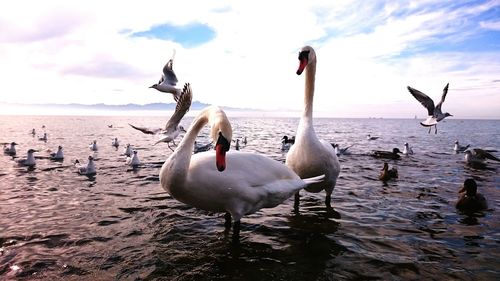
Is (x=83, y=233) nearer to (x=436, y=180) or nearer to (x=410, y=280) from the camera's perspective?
(x=410, y=280)

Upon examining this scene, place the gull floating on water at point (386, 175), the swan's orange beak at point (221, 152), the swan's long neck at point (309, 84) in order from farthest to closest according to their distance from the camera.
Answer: the gull floating on water at point (386, 175) → the swan's long neck at point (309, 84) → the swan's orange beak at point (221, 152)

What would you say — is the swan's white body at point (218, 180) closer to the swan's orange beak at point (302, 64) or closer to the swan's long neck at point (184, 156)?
the swan's long neck at point (184, 156)

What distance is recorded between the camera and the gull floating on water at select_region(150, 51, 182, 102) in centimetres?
1275

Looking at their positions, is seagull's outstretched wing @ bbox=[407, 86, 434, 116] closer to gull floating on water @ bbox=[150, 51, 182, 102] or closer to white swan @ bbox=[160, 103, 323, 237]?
gull floating on water @ bbox=[150, 51, 182, 102]

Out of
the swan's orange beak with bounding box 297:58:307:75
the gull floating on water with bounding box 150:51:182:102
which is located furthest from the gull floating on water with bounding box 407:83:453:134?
the gull floating on water with bounding box 150:51:182:102

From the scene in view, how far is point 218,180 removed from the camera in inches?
230

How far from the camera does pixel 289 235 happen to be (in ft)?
23.4

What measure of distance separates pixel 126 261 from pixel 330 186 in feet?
16.1

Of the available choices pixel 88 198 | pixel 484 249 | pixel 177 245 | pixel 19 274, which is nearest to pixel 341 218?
pixel 484 249

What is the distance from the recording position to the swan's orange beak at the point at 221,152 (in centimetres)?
458

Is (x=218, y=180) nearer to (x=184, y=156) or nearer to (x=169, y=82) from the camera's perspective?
(x=184, y=156)

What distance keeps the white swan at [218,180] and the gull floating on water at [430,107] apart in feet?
35.3

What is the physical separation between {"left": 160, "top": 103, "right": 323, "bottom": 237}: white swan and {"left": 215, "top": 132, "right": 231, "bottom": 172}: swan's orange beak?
0.41 m

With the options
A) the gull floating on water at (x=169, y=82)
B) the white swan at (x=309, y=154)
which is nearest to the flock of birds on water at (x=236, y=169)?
the white swan at (x=309, y=154)
